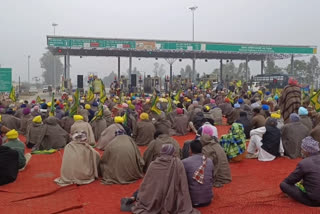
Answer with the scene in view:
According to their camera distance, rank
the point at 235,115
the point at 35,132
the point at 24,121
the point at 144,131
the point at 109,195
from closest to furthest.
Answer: the point at 109,195 < the point at 35,132 < the point at 144,131 < the point at 24,121 < the point at 235,115

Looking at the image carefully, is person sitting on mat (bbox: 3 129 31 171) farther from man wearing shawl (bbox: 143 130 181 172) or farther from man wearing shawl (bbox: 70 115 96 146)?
man wearing shawl (bbox: 143 130 181 172)

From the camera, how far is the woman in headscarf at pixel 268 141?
653 centimetres

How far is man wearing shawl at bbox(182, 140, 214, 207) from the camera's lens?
13.3 ft

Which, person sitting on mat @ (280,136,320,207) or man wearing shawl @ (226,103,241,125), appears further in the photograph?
man wearing shawl @ (226,103,241,125)

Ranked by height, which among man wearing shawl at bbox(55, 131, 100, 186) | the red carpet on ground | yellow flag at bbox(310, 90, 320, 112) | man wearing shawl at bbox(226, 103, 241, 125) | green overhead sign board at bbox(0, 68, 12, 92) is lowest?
the red carpet on ground

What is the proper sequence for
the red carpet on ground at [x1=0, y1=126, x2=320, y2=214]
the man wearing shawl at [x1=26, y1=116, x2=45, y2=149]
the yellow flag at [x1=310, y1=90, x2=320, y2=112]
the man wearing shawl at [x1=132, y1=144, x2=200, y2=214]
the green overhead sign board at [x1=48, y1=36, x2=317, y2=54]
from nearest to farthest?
the man wearing shawl at [x1=132, y1=144, x2=200, y2=214]
the red carpet on ground at [x1=0, y1=126, x2=320, y2=214]
the man wearing shawl at [x1=26, y1=116, x2=45, y2=149]
the yellow flag at [x1=310, y1=90, x2=320, y2=112]
the green overhead sign board at [x1=48, y1=36, x2=317, y2=54]

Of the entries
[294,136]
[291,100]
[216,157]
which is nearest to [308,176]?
[216,157]

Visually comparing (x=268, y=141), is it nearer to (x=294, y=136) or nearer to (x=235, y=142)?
(x=294, y=136)

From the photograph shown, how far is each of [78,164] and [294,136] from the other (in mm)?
4286

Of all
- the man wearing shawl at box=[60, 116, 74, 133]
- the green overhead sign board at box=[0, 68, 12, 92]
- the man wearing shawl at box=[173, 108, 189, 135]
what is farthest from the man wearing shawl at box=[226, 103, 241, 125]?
the green overhead sign board at box=[0, 68, 12, 92]

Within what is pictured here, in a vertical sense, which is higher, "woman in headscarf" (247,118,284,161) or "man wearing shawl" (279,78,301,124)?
"man wearing shawl" (279,78,301,124)

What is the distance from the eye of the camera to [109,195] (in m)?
4.77

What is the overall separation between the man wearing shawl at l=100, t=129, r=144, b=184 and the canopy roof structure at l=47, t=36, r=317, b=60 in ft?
75.1

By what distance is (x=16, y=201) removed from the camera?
461 centimetres
